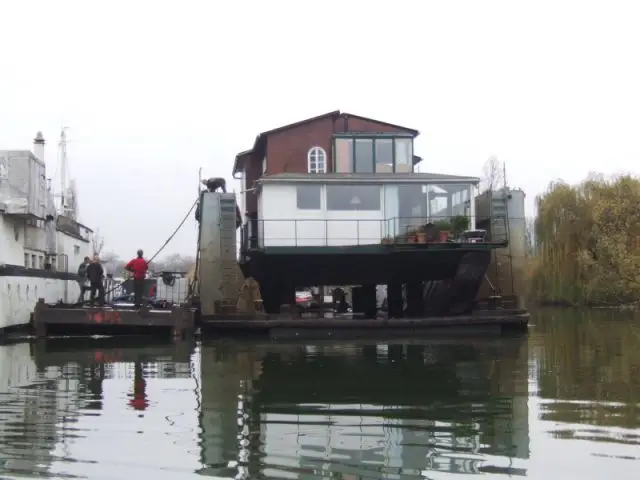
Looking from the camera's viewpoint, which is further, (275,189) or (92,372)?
(275,189)

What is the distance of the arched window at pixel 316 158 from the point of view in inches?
1023

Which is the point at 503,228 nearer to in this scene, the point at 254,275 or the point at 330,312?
the point at 254,275

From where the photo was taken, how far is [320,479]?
247 inches

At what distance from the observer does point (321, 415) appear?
9039 mm

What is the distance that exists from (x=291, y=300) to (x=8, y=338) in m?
8.82

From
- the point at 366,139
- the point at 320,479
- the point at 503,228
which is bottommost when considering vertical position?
the point at 320,479

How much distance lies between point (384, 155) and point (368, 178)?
2971 mm

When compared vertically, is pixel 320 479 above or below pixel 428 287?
below

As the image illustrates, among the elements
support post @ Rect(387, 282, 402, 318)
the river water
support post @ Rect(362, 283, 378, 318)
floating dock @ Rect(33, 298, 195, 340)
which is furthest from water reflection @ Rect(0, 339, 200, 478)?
support post @ Rect(362, 283, 378, 318)

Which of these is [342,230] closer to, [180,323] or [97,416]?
[180,323]

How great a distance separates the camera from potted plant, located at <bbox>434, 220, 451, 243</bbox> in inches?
856

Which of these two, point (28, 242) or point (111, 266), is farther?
point (111, 266)

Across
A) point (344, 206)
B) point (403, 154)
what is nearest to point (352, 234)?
point (344, 206)

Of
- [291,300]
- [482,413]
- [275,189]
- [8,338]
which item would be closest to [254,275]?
[291,300]
